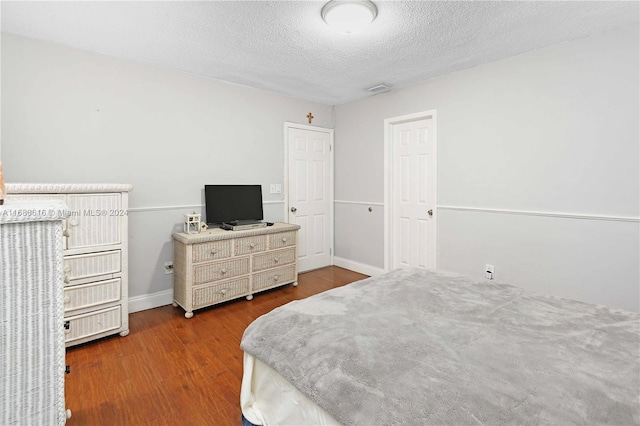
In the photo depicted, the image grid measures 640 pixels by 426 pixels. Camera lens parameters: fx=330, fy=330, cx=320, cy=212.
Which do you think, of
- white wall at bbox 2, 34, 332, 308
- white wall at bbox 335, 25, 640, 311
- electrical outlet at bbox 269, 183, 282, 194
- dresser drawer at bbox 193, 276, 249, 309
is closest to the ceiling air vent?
white wall at bbox 335, 25, 640, 311

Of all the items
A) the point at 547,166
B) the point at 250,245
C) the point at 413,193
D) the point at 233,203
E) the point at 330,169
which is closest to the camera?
the point at 547,166

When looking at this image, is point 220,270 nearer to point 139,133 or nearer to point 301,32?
point 139,133

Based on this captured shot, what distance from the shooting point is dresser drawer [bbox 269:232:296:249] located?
3703mm

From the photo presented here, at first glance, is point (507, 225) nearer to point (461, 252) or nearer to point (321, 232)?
point (461, 252)

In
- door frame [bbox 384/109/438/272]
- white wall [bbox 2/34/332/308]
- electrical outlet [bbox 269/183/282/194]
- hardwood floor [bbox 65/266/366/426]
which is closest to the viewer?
hardwood floor [bbox 65/266/366/426]

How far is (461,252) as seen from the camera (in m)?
3.48

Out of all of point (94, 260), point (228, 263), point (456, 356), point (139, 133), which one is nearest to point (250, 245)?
point (228, 263)

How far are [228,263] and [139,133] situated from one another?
1509 mm

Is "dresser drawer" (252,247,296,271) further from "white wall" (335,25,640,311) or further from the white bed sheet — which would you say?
the white bed sheet

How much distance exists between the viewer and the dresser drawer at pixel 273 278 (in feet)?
11.8

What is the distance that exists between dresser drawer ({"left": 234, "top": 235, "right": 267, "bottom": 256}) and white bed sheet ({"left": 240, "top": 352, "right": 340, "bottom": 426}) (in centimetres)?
198

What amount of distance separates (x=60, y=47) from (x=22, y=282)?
2.86 meters

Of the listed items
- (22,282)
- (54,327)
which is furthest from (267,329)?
(22,282)

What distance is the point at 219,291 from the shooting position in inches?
128
